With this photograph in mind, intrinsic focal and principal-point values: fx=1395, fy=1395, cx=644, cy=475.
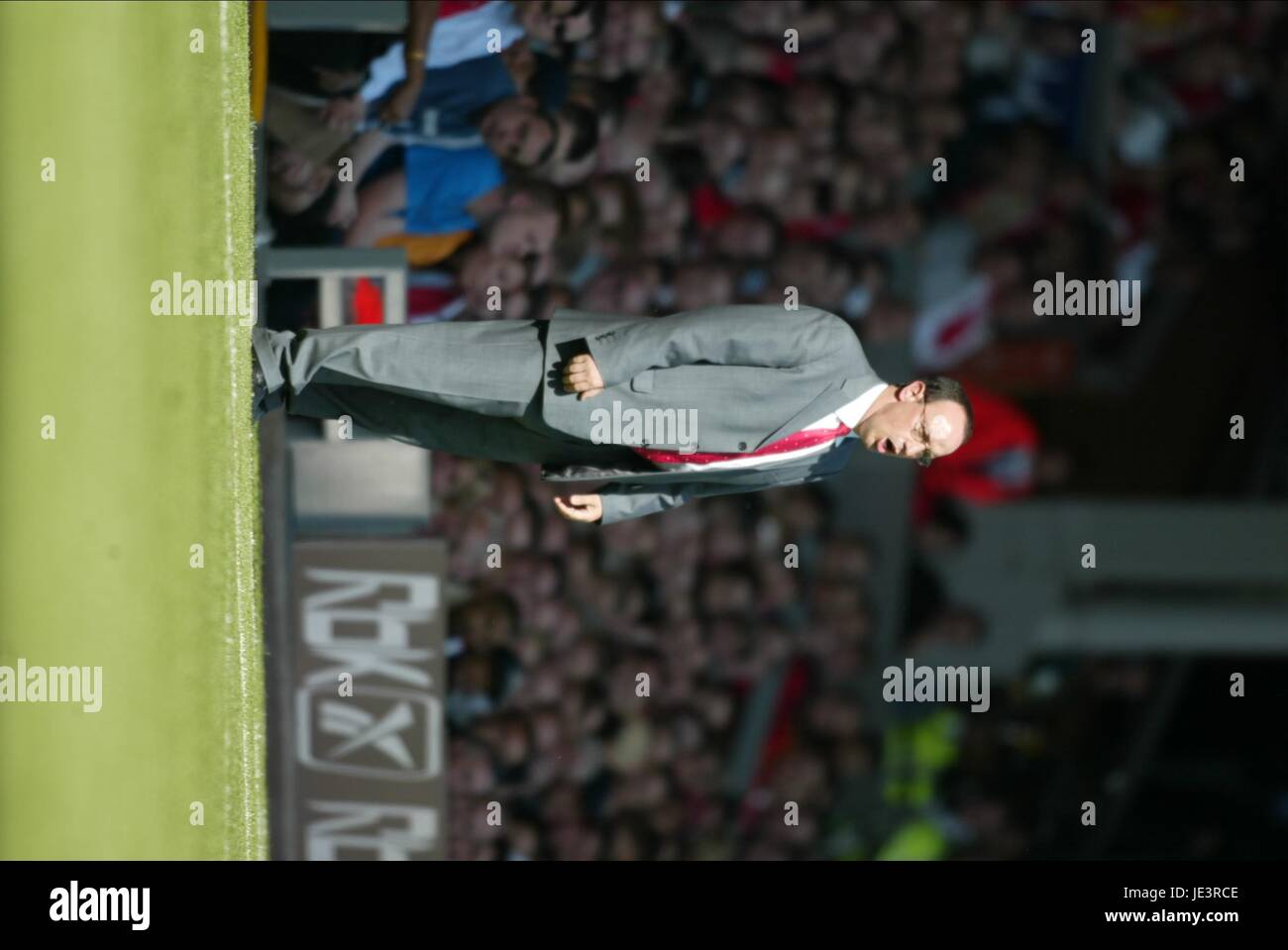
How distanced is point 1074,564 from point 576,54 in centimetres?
271

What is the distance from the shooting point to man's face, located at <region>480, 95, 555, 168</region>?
200 inches

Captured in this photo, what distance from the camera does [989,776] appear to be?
5.50 meters

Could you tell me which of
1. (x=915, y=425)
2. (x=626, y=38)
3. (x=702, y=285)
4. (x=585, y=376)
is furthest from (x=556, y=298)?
(x=915, y=425)

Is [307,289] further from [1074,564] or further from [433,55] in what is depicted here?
[1074,564]

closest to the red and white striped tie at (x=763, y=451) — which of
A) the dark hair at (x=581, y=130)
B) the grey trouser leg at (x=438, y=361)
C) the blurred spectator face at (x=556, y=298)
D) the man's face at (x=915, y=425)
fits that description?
the man's face at (x=915, y=425)

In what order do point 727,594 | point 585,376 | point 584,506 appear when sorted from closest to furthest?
1. point 585,376
2. point 584,506
3. point 727,594

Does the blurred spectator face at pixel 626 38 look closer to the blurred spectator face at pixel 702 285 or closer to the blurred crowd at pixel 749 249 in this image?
the blurred crowd at pixel 749 249

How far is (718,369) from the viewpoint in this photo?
357 centimetres

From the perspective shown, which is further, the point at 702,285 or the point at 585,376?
the point at 702,285

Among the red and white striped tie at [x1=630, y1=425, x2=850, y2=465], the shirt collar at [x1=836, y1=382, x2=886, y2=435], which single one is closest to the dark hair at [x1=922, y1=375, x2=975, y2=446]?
the shirt collar at [x1=836, y1=382, x2=886, y2=435]

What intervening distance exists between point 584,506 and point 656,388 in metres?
0.42

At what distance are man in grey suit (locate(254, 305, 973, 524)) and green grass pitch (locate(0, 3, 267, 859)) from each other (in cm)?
35

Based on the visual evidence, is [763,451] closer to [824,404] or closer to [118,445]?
[824,404]

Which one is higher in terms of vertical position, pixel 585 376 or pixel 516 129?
pixel 516 129
